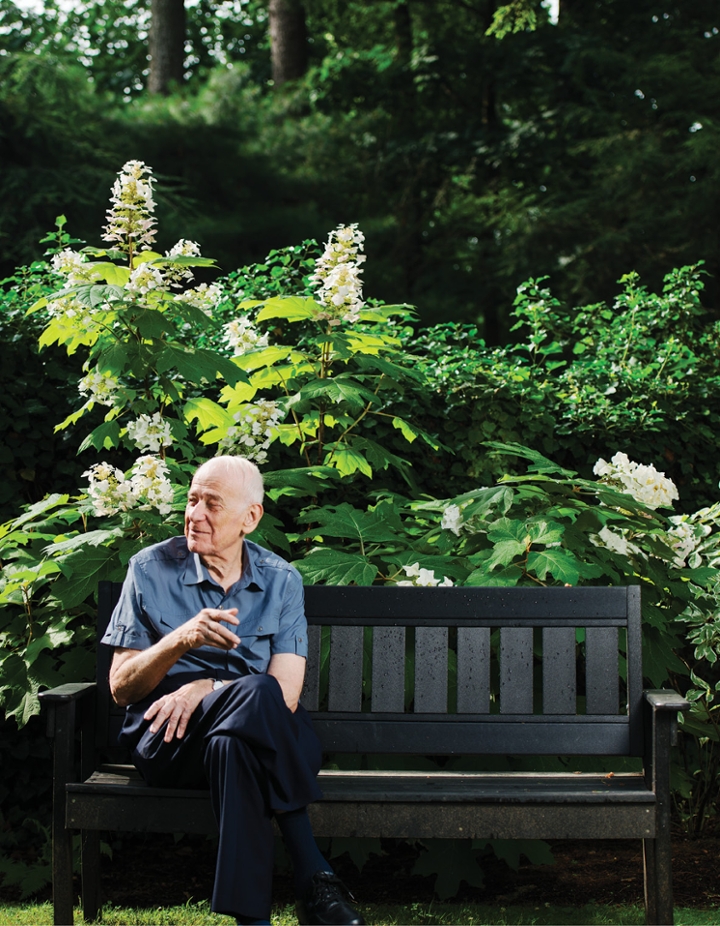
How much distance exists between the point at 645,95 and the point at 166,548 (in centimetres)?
1455

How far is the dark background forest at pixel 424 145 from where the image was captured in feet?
41.7

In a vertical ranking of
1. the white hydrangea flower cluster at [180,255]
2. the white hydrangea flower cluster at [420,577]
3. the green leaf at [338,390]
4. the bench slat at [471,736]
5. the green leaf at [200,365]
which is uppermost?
the white hydrangea flower cluster at [180,255]

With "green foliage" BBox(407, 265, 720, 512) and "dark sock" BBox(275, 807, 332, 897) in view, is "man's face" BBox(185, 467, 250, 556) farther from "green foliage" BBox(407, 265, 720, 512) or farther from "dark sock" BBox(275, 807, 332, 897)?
"green foliage" BBox(407, 265, 720, 512)

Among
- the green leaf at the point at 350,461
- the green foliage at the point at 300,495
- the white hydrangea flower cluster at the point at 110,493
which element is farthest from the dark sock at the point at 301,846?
the green leaf at the point at 350,461

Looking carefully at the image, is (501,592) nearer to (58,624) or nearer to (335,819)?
(335,819)

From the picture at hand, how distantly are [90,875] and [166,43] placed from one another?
1514 centimetres

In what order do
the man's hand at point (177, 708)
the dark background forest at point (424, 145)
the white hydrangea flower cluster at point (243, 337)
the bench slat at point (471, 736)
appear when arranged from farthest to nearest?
the dark background forest at point (424, 145)
the white hydrangea flower cluster at point (243, 337)
the bench slat at point (471, 736)
the man's hand at point (177, 708)

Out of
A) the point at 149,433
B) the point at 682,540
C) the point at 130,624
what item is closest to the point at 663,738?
the point at 682,540

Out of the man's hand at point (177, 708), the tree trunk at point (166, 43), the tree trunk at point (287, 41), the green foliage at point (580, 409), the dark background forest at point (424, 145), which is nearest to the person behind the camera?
the man's hand at point (177, 708)

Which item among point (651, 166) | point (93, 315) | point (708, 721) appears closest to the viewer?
point (93, 315)

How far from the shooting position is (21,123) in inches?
488

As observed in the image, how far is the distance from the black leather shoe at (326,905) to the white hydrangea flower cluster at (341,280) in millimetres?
2028

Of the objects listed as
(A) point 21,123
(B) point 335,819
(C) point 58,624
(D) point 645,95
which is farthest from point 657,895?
(D) point 645,95

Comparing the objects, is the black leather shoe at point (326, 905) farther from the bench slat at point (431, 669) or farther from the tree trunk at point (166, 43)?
the tree trunk at point (166, 43)
